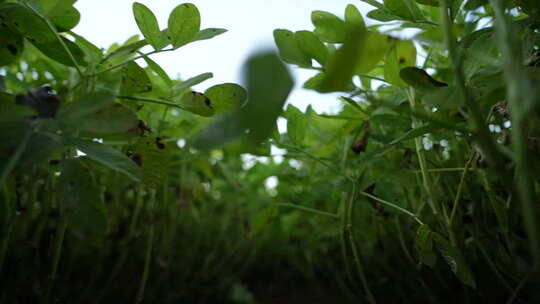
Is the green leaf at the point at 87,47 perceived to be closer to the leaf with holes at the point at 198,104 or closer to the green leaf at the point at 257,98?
the leaf with holes at the point at 198,104

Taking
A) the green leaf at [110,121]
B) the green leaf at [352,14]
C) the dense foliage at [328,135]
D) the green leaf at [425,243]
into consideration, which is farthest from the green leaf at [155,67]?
the green leaf at [425,243]

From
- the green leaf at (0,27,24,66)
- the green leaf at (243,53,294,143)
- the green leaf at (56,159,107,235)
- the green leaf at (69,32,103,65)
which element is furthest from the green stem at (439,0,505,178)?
the green leaf at (0,27,24,66)

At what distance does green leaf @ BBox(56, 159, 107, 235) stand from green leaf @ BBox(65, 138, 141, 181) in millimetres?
22

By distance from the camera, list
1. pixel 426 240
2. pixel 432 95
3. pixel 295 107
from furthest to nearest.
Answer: pixel 295 107, pixel 426 240, pixel 432 95

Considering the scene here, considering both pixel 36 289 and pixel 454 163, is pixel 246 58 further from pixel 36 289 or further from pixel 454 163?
pixel 36 289

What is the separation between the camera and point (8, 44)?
0.51m

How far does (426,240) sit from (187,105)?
36 cm

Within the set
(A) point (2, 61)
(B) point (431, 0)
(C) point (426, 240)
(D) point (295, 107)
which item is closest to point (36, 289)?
(A) point (2, 61)

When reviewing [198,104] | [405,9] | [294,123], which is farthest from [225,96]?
[405,9]

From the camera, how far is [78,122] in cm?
35

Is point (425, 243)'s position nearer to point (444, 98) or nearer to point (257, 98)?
point (444, 98)

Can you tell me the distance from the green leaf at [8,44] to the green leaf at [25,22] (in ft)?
0.05

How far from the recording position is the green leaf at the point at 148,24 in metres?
0.45

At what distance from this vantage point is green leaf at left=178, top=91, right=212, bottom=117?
0.48m
